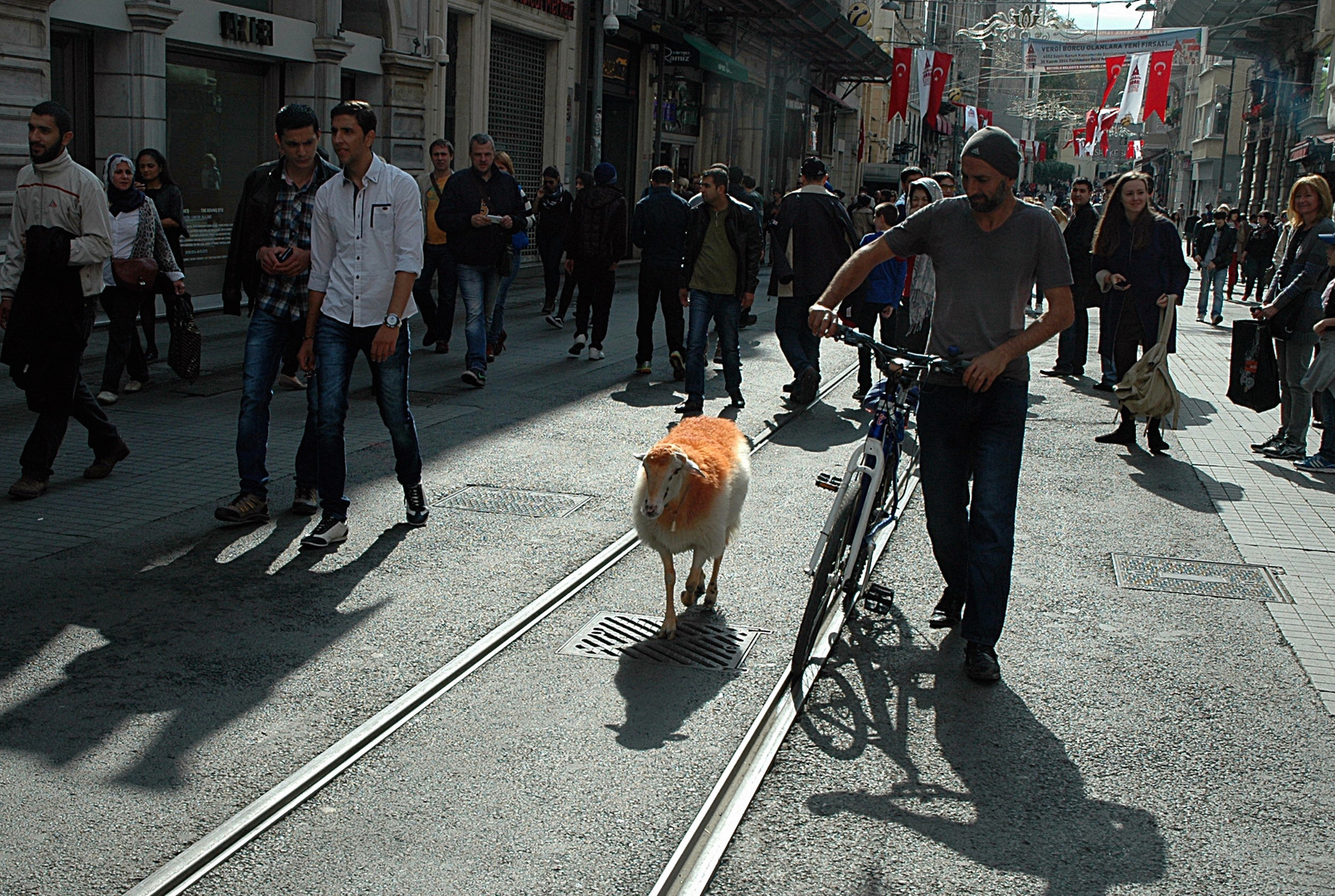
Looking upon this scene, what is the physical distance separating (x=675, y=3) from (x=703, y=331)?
2484cm

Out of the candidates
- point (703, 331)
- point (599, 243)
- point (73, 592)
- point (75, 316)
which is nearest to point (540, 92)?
point (599, 243)

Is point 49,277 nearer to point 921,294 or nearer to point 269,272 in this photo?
point 269,272

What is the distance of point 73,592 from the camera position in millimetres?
5508

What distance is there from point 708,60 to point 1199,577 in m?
27.3

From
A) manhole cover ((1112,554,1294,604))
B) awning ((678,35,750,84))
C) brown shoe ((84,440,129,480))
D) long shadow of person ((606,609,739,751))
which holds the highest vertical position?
awning ((678,35,750,84))

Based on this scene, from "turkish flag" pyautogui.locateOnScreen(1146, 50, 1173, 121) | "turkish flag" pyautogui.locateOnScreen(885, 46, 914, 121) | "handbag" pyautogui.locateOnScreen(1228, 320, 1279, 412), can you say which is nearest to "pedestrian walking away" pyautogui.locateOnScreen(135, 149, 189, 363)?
"handbag" pyautogui.locateOnScreen(1228, 320, 1279, 412)

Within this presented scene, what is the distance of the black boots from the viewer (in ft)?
31.9

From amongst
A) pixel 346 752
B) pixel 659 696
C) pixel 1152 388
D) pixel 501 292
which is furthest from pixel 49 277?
pixel 1152 388

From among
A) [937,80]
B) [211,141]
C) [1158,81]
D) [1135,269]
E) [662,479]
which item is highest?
[937,80]

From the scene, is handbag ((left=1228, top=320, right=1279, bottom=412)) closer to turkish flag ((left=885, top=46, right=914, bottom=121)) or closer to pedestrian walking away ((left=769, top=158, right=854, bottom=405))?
pedestrian walking away ((left=769, top=158, right=854, bottom=405))

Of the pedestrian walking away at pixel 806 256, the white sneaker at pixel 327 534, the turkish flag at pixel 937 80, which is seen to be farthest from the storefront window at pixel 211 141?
the turkish flag at pixel 937 80

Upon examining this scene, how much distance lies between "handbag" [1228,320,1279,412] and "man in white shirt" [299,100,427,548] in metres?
6.05

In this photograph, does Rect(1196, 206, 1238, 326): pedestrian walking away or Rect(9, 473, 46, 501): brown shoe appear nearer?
Rect(9, 473, 46, 501): brown shoe

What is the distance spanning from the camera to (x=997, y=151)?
15.4ft
